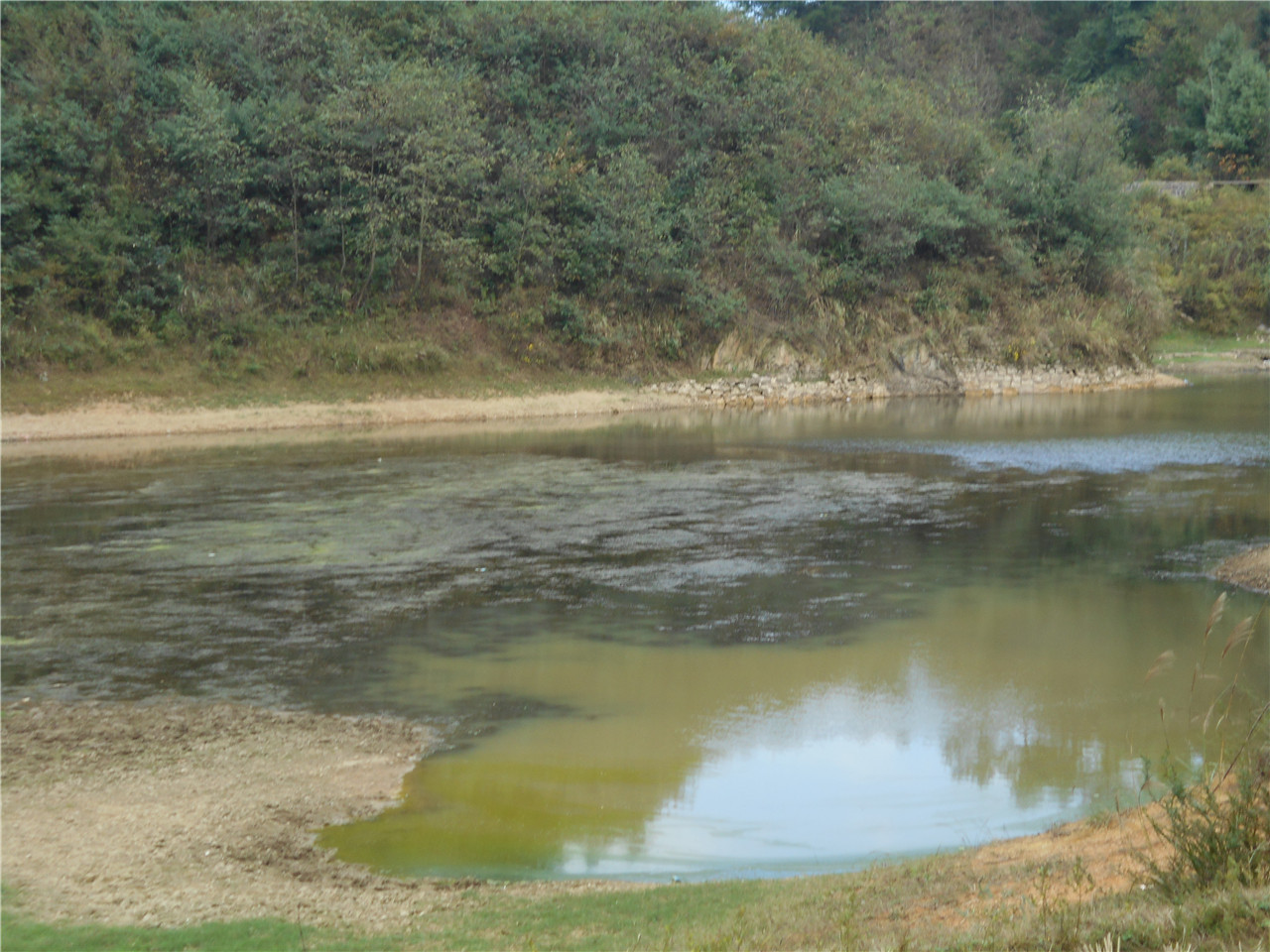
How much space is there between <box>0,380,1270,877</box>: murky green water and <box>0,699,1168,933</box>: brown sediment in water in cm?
46

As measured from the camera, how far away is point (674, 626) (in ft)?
42.8

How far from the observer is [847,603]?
45.4 feet

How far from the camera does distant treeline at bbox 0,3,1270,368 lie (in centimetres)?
3697

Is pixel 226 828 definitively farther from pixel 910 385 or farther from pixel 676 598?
pixel 910 385

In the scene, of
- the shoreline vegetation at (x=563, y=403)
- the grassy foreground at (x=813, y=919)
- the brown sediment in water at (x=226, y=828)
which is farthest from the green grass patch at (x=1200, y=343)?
the grassy foreground at (x=813, y=919)

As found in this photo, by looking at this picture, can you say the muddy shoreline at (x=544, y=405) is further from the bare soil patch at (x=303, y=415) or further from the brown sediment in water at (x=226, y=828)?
the brown sediment in water at (x=226, y=828)

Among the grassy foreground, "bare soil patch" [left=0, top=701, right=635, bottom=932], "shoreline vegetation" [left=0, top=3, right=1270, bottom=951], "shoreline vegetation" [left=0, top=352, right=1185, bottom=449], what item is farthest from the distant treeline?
the grassy foreground

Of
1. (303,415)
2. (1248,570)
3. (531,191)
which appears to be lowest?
(1248,570)

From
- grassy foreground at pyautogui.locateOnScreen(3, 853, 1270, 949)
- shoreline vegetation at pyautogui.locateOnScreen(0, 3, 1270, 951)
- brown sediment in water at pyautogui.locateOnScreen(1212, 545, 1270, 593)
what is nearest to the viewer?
grassy foreground at pyautogui.locateOnScreen(3, 853, 1270, 949)

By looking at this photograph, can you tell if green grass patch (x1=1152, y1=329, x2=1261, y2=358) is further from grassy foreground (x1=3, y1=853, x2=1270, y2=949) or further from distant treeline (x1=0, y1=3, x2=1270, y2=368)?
grassy foreground (x1=3, y1=853, x2=1270, y2=949)

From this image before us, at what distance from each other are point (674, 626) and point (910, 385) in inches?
1317

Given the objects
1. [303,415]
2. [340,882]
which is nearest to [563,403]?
[303,415]

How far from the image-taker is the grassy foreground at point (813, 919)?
4324 mm

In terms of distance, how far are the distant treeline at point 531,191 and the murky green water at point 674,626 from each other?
13.8 metres
